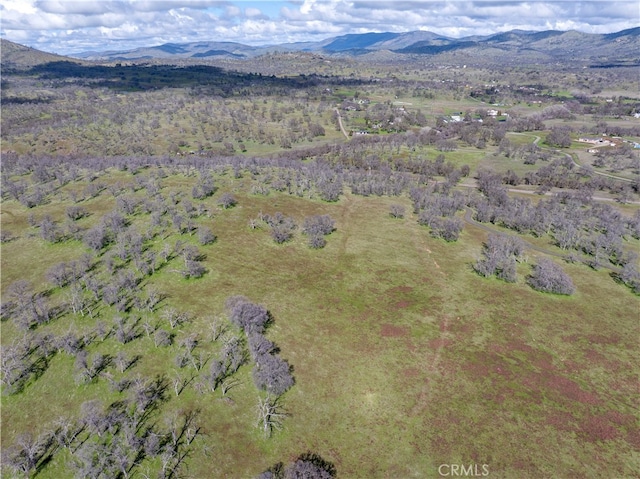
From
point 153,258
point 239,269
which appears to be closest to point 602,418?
point 239,269

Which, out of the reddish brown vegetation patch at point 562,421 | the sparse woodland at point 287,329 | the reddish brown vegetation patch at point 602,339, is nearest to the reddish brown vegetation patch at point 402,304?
the sparse woodland at point 287,329

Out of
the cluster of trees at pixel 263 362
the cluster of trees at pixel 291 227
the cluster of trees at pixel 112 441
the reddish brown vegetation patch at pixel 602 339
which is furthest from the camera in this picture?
the cluster of trees at pixel 291 227

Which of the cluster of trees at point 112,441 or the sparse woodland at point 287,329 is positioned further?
the sparse woodland at point 287,329

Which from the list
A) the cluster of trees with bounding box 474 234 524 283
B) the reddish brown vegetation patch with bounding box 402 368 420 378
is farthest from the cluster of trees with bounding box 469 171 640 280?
the reddish brown vegetation patch with bounding box 402 368 420 378

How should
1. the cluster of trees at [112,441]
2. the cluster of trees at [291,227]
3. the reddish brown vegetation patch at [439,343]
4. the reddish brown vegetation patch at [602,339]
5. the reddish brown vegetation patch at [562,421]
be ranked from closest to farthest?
the cluster of trees at [112,441], the reddish brown vegetation patch at [562,421], the reddish brown vegetation patch at [439,343], the reddish brown vegetation patch at [602,339], the cluster of trees at [291,227]

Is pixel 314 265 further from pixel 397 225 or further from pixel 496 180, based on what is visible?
pixel 496 180

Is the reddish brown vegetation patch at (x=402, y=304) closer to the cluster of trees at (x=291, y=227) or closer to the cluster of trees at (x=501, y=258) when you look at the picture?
the cluster of trees at (x=501, y=258)
